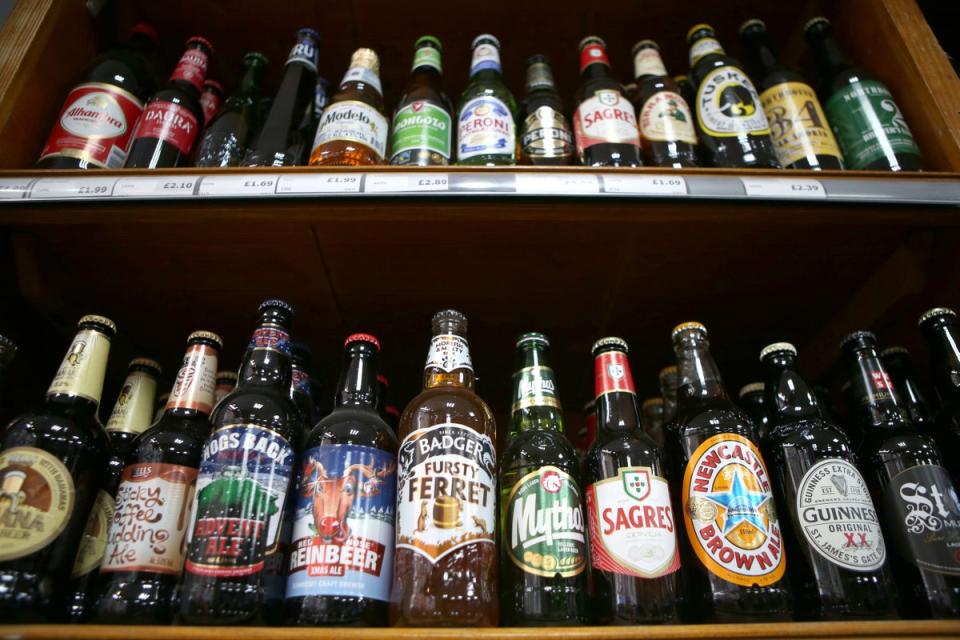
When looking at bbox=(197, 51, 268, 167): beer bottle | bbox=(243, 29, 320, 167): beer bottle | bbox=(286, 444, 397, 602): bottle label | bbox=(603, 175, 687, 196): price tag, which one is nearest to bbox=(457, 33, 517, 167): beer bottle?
bbox=(603, 175, 687, 196): price tag

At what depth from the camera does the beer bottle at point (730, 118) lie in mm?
1272

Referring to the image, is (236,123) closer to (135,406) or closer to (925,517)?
(135,406)

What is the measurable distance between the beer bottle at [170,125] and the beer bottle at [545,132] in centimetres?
69

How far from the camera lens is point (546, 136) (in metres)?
1.35

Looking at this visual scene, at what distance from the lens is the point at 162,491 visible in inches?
36.5

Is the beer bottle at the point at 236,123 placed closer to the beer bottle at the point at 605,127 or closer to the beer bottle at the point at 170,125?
the beer bottle at the point at 170,125

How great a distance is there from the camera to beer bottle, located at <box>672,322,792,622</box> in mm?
878

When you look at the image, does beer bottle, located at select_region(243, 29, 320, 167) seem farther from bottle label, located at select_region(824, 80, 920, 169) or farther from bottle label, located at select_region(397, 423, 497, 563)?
bottle label, located at select_region(824, 80, 920, 169)

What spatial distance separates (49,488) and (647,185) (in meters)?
0.98

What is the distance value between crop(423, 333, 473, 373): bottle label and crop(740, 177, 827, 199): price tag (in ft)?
1.76

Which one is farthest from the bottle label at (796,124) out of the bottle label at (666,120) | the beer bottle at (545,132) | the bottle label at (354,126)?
the bottle label at (354,126)

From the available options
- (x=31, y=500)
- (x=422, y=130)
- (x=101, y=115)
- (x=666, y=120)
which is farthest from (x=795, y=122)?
(x=31, y=500)

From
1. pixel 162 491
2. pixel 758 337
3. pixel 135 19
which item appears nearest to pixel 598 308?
pixel 758 337

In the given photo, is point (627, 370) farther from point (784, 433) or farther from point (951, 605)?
point (951, 605)
